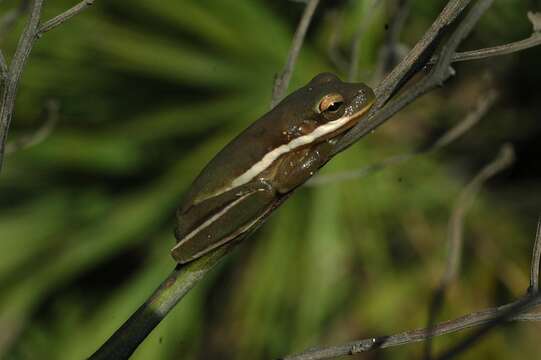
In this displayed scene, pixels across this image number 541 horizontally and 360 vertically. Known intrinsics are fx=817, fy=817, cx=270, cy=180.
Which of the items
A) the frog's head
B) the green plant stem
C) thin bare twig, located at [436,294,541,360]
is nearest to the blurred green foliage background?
the frog's head

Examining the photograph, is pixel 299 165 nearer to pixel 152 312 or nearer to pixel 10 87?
pixel 152 312

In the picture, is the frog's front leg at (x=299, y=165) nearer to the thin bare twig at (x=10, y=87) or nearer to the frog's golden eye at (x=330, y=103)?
the frog's golden eye at (x=330, y=103)

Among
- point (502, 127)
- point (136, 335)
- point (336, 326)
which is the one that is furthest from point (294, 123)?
point (502, 127)

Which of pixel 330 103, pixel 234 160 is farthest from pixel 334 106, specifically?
pixel 234 160

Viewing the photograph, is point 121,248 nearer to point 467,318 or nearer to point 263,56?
point 263,56

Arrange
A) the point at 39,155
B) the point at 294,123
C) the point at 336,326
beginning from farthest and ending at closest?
1. the point at 39,155
2. the point at 336,326
3. the point at 294,123

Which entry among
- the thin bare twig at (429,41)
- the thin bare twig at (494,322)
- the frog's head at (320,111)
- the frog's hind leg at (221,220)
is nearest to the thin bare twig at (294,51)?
the frog's head at (320,111)

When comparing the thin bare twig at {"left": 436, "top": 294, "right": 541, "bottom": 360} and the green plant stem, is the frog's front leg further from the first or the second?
the thin bare twig at {"left": 436, "top": 294, "right": 541, "bottom": 360}
